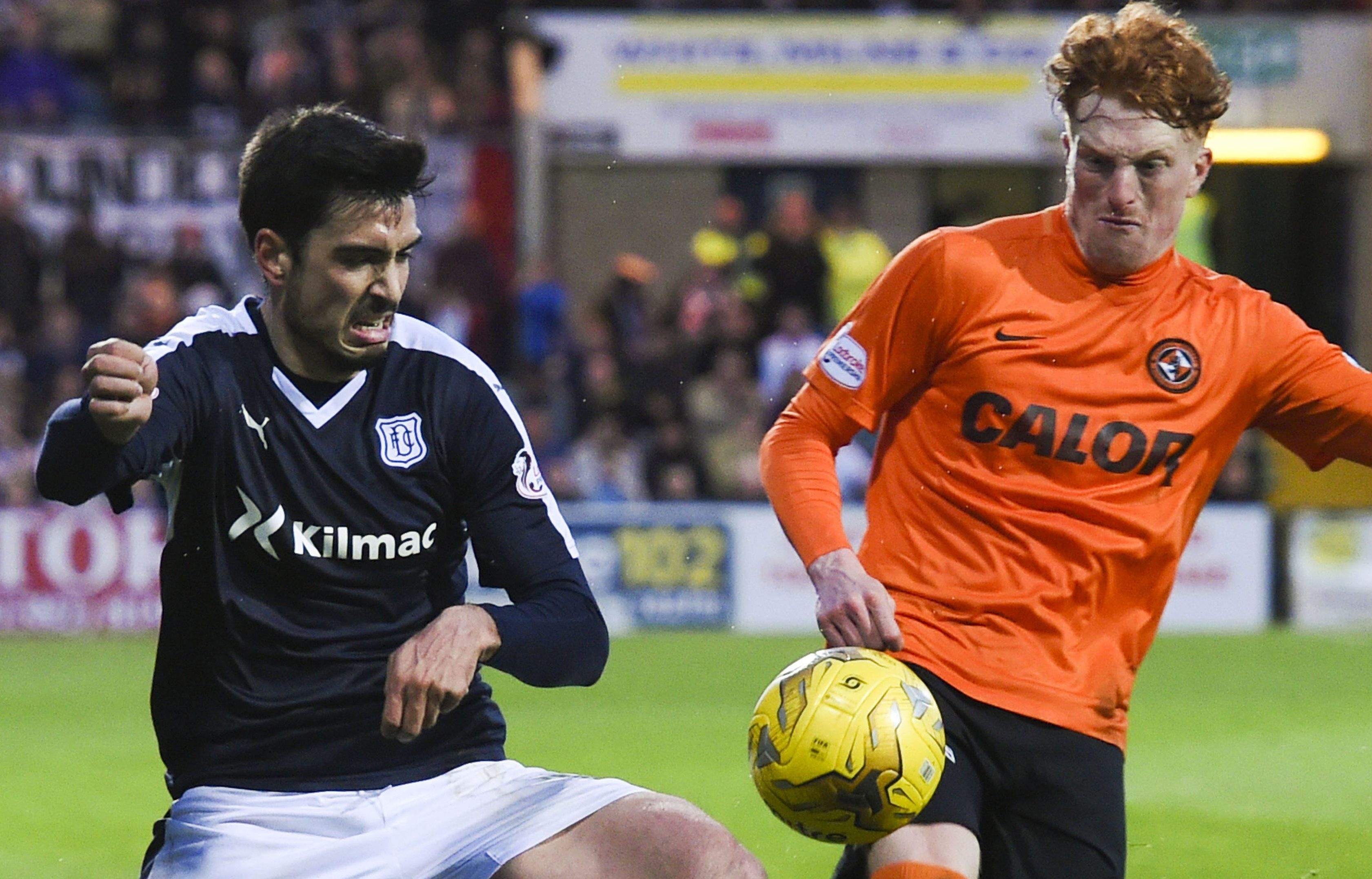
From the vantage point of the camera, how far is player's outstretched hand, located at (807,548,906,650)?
12.7 feet

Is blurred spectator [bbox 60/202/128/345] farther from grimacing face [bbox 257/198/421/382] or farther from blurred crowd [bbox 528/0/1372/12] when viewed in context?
grimacing face [bbox 257/198/421/382]

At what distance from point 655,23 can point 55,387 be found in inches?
255

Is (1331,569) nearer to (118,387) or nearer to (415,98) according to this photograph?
(415,98)

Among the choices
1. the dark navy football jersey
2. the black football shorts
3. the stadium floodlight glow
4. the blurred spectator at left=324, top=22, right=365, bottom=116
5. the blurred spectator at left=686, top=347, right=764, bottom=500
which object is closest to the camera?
the dark navy football jersey

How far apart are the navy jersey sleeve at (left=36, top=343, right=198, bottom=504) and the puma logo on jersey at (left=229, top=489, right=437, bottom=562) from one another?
0.19m

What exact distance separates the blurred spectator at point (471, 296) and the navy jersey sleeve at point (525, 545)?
11.3m

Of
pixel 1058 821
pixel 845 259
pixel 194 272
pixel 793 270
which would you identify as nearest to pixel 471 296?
pixel 194 272

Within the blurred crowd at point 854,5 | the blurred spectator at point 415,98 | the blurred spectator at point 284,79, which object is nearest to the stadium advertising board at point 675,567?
the blurred spectator at point 415,98

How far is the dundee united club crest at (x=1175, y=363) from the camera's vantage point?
414 cm

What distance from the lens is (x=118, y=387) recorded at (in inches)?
131

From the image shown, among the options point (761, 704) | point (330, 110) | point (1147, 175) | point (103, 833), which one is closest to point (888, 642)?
point (761, 704)

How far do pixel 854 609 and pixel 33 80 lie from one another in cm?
1412

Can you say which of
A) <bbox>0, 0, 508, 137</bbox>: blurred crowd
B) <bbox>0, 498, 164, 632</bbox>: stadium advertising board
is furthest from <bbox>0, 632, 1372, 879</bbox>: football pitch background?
<bbox>0, 0, 508, 137</bbox>: blurred crowd

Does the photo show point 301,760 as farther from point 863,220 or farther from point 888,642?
point 863,220
